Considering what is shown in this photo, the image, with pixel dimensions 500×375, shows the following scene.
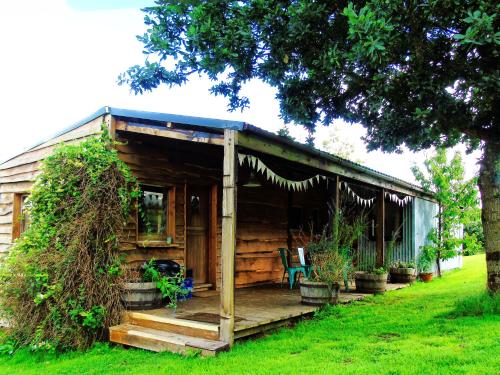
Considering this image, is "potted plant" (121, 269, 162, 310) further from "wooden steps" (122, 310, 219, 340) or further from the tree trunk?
the tree trunk

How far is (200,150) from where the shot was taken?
745cm

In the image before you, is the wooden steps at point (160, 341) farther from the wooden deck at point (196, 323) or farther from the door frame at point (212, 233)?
the door frame at point (212, 233)

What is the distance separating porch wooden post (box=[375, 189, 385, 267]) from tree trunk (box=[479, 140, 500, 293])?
10.3 feet

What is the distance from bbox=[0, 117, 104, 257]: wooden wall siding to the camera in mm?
7635

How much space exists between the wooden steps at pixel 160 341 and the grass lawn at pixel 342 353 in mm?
95

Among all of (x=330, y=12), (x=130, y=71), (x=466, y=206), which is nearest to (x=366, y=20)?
(x=330, y=12)

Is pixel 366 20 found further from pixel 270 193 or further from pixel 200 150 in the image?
pixel 270 193

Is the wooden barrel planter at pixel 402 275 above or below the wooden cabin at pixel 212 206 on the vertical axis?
below

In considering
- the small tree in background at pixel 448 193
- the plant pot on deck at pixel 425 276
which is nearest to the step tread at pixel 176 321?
the plant pot on deck at pixel 425 276

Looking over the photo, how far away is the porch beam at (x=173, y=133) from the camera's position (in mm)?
5309

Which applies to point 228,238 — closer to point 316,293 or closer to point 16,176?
point 316,293

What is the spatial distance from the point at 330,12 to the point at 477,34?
2475mm

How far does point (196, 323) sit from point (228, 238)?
1.13 m

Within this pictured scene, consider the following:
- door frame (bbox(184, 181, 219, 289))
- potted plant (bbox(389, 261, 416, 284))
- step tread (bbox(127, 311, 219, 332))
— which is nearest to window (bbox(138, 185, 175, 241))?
door frame (bbox(184, 181, 219, 289))
